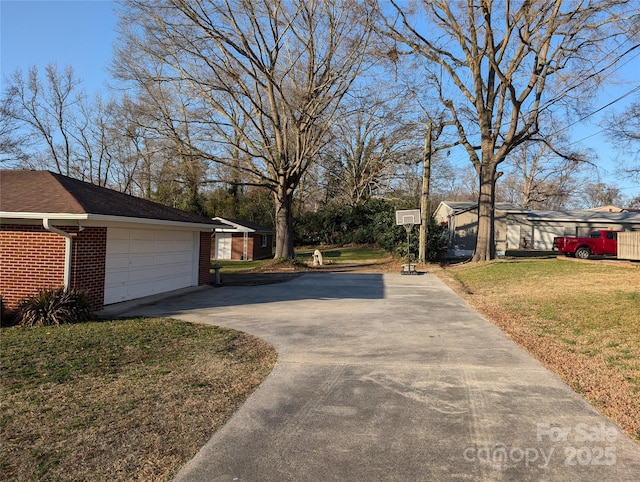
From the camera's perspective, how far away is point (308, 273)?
2136 cm

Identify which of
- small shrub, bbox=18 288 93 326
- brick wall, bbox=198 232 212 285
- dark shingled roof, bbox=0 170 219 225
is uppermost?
dark shingled roof, bbox=0 170 219 225

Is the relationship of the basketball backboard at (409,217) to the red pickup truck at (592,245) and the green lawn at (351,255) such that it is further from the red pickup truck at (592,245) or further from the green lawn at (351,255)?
the red pickup truck at (592,245)

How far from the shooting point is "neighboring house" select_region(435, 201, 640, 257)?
3164 cm

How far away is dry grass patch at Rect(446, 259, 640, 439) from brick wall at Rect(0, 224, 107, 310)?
9.18m

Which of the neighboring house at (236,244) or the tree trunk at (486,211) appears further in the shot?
the neighboring house at (236,244)

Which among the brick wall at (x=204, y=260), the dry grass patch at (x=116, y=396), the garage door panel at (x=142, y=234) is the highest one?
the garage door panel at (x=142, y=234)

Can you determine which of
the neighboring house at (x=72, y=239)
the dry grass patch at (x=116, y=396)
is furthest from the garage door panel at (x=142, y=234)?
the dry grass patch at (x=116, y=396)

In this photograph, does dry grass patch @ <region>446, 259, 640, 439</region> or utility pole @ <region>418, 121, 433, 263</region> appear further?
utility pole @ <region>418, 121, 433, 263</region>

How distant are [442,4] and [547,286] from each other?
1479 centimetres

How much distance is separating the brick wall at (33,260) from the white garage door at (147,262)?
1053mm

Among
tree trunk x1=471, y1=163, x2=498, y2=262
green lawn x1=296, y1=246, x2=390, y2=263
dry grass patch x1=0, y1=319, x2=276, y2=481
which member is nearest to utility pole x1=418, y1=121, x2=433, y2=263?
tree trunk x1=471, y1=163, x2=498, y2=262

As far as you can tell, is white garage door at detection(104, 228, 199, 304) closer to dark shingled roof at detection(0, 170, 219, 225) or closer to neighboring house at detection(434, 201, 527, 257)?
dark shingled roof at detection(0, 170, 219, 225)

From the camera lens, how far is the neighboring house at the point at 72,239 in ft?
31.7

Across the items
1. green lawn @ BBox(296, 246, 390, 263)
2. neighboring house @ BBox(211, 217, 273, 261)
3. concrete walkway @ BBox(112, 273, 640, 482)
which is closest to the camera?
concrete walkway @ BBox(112, 273, 640, 482)
